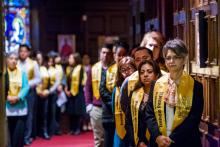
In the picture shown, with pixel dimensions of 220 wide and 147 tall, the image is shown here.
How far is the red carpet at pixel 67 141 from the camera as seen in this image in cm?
907

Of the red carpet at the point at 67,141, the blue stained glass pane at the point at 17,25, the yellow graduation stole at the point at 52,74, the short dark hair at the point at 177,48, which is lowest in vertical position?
the red carpet at the point at 67,141

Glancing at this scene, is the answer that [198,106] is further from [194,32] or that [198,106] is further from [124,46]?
[124,46]

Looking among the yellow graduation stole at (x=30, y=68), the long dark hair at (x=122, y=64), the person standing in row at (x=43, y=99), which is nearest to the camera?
the long dark hair at (x=122, y=64)

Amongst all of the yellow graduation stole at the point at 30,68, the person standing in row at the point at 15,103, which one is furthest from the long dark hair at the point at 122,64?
the yellow graduation stole at the point at 30,68

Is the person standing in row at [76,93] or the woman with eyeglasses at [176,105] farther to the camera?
the person standing in row at [76,93]

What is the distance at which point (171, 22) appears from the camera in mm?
6496

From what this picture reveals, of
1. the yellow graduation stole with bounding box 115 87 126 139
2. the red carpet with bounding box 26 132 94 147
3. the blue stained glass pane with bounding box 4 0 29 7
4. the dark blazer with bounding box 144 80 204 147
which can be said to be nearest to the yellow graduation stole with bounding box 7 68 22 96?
the red carpet with bounding box 26 132 94 147

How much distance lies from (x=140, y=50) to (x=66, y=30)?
366 inches

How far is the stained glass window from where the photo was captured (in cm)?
1309

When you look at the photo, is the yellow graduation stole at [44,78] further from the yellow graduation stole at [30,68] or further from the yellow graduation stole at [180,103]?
the yellow graduation stole at [180,103]

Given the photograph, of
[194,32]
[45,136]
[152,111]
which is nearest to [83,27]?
[45,136]

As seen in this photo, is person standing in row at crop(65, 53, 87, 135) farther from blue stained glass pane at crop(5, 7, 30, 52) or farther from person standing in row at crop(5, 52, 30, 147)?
person standing in row at crop(5, 52, 30, 147)

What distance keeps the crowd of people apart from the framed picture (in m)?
2.77

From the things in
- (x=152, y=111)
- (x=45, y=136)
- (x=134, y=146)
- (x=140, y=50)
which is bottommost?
(x=45, y=136)
